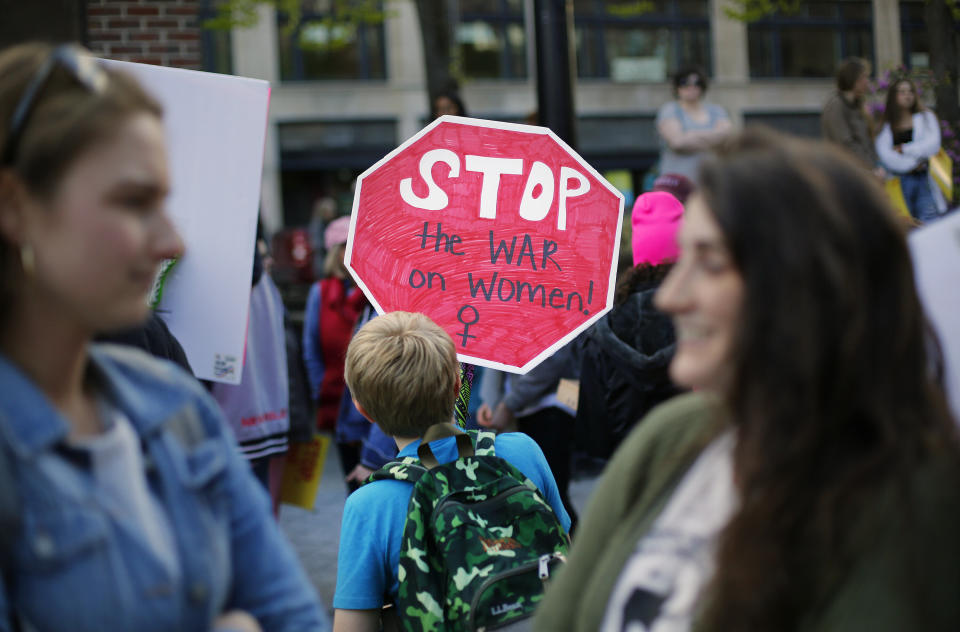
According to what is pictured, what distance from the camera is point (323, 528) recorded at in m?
6.04

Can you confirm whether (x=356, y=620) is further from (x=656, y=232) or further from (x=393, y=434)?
(x=656, y=232)

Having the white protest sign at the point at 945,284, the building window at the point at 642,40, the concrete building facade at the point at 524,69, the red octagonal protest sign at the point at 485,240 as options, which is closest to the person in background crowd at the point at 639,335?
the red octagonal protest sign at the point at 485,240

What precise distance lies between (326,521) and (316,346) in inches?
45.0

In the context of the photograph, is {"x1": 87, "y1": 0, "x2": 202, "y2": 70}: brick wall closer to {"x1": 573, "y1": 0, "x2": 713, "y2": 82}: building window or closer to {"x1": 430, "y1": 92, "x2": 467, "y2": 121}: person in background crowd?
{"x1": 430, "y1": 92, "x2": 467, "y2": 121}: person in background crowd

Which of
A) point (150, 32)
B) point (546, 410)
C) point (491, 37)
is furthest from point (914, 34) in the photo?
point (546, 410)

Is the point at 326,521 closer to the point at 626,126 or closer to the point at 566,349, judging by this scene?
the point at 566,349

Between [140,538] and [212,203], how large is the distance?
1.98 meters

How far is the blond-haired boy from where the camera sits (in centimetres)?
229

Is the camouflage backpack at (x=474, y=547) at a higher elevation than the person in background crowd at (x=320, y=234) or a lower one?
lower

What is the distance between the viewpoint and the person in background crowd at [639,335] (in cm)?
401

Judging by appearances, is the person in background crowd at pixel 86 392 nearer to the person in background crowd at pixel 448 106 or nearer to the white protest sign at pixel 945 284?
the white protest sign at pixel 945 284

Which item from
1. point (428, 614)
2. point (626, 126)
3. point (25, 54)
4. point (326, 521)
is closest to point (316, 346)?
point (326, 521)

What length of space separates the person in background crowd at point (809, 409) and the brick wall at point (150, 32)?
5.72 metres

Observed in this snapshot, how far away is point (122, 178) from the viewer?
1.27m
